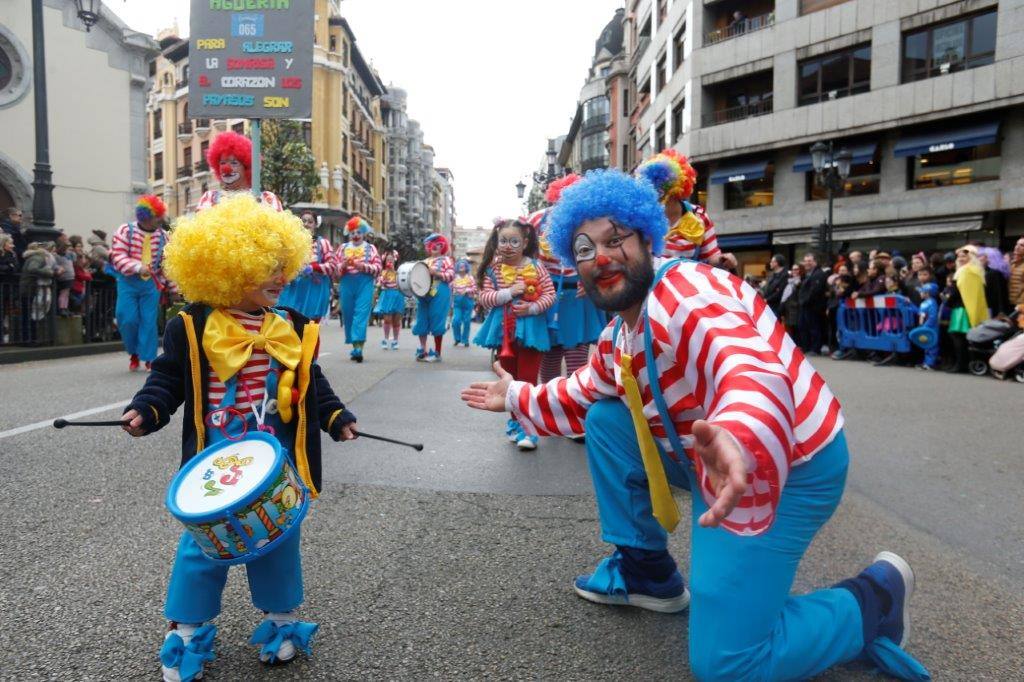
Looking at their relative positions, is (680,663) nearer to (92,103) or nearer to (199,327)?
(199,327)

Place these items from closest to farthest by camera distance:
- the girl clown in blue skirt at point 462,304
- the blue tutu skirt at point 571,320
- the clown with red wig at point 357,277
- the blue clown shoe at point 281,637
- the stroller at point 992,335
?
the blue clown shoe at point 281,637 → the blue tutu skirt at point 571,320 → the stroller at point 992,335 → the clown with red wig at point 357,277 → the girl clown in blue skirt at point 462,304

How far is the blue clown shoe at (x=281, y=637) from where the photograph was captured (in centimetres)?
225

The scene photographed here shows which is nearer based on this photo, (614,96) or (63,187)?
(63,187)

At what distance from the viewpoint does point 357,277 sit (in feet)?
36.7

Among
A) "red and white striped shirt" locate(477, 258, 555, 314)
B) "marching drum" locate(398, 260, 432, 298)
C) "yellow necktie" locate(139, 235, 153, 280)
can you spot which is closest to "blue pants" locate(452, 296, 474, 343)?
"marching drum" locate(398, 260, 432, 298)

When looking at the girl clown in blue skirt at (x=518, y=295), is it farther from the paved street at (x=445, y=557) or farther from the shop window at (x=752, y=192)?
the shop window at (x=752, y=192)

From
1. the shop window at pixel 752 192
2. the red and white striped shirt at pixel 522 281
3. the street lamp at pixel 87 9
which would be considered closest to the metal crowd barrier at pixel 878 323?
the red and white striped shirt at pixel 522 281

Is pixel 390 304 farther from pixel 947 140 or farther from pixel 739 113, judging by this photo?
pixel 739 113

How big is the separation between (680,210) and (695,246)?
27cm

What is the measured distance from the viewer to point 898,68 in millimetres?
23469

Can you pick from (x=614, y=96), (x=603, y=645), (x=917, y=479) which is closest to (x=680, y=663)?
(x=603, y=645)

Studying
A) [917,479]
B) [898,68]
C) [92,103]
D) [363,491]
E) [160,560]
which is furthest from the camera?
[92,103]

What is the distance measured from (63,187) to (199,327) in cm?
2667

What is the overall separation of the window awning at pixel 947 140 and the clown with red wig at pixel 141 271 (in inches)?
852
